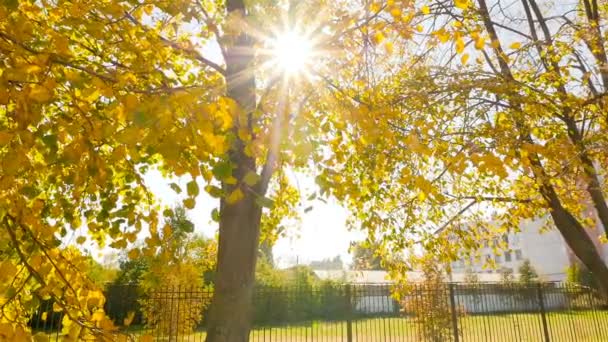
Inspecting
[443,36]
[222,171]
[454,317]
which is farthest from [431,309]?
[222,171]

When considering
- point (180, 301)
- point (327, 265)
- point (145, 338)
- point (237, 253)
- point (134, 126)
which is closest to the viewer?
point (134, 126)

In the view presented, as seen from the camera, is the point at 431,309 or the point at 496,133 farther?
the point at 431,309

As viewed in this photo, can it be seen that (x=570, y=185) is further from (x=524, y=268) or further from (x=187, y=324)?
(x=524, y=268)

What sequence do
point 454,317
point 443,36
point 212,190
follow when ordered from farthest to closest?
point 454,317 < point 443,36 < point 212,190

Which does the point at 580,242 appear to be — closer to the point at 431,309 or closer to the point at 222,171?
the point at 431,309

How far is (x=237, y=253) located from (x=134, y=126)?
87.3 inches

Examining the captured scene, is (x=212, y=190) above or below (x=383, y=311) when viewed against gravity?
above

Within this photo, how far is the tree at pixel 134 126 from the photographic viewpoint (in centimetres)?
185

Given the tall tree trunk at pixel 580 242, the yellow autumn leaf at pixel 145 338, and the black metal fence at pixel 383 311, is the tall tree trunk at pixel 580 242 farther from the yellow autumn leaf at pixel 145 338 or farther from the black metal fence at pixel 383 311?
the yellow autumn leaf at pixel 145 338

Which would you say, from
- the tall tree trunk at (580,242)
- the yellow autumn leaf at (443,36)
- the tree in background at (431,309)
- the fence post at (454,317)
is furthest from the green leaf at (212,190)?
the fence post at (454,317)

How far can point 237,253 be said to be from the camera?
3609 mm

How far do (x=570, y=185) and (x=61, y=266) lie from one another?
766 centimetres

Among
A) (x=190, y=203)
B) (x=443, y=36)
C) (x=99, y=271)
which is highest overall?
(x=443, y=36)

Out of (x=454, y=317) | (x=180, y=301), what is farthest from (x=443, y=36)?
(x=180, y=301)
